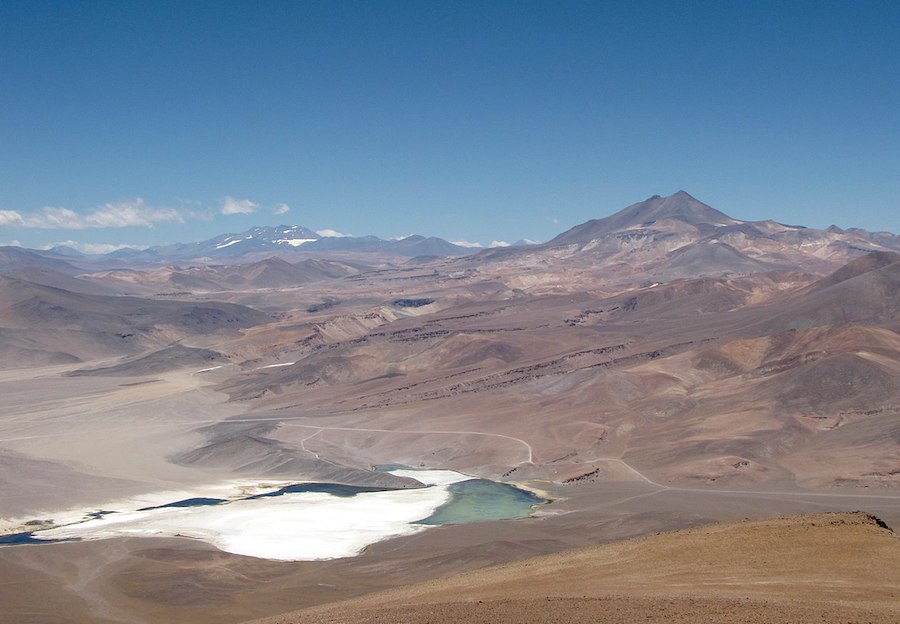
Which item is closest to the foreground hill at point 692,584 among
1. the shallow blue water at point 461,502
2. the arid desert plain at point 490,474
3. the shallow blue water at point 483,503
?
the arid desert plain at point 490,474

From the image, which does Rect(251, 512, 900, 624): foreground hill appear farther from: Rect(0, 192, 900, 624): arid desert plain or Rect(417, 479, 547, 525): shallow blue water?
Rect(417, 479, 547, 525): shallow blue water

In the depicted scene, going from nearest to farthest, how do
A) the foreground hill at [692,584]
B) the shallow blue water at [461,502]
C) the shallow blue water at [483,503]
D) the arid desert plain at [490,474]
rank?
the foreground hill at [692,584] → the arid desert plain at [490,474] → the shallow blue water at [461,502] → the shallow blue water at [483,503]

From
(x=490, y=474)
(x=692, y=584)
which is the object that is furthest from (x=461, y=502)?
(x=692, y=584)

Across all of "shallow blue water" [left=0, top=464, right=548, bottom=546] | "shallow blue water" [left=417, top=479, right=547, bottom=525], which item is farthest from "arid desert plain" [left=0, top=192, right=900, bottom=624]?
"shallow blue water" [left=417, top=479, right=547, bottom=525]

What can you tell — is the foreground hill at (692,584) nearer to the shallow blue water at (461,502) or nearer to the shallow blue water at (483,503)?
the shallow blue water at (483,503)

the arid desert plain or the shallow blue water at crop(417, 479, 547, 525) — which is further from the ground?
the arid desert plain

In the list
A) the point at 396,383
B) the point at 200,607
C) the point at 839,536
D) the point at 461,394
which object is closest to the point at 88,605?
the point at 200,607
